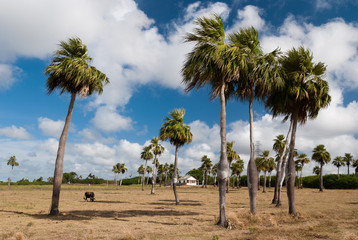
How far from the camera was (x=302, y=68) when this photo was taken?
17594 millimetres

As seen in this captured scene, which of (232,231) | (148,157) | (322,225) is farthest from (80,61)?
(148,157)

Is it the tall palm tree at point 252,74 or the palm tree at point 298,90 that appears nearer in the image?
the tall palm tree at point 252,74

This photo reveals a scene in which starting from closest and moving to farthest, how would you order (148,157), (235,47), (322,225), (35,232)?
(35,232) < (322,225) < (235,47) < (148,157)

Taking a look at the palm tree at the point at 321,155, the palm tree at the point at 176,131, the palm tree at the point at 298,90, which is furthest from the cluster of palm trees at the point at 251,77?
the palm tree at the point at 321,155

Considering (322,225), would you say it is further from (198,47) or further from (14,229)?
(14,229)

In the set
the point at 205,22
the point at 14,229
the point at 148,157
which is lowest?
the point at 14,229

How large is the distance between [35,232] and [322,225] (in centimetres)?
1441

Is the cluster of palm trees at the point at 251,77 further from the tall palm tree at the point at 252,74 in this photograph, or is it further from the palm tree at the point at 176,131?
the palm tree at the point at 176,131

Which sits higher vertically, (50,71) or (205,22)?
(205,22)

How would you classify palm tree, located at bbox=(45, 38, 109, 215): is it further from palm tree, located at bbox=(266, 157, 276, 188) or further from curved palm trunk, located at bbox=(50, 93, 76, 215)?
palm tree, located at bbox=(266, 157, 276, 188)

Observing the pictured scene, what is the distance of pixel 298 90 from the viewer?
56.3 ft

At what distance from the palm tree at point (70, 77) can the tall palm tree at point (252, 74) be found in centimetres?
1080

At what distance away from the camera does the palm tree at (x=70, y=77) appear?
18.4m

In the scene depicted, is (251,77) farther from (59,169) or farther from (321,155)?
(321,155)
